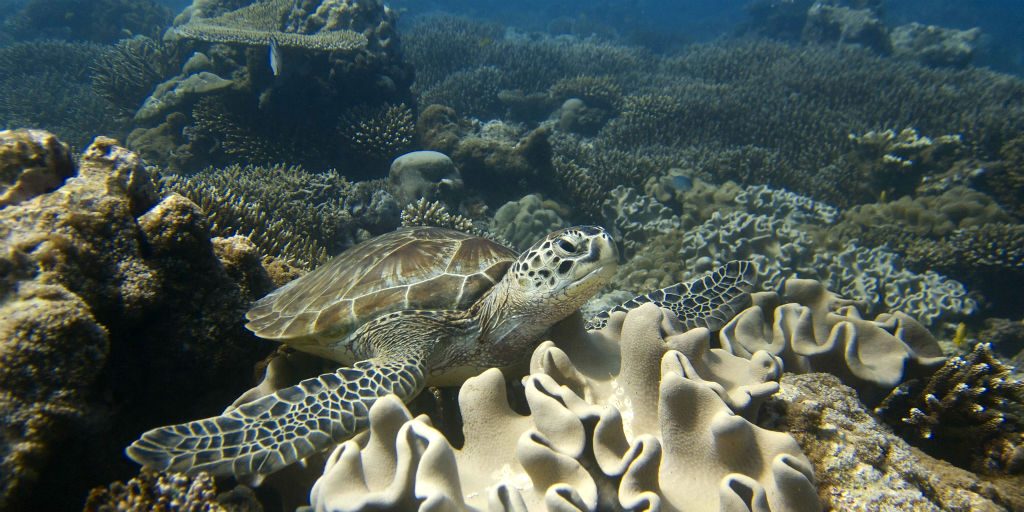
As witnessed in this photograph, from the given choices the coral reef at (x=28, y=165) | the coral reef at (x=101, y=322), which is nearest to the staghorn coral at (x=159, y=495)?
the coral reef at (x=101, y=322)

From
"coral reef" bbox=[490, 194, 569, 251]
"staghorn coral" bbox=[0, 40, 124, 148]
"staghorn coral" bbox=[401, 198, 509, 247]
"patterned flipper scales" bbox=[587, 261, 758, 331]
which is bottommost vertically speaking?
"staghorn coral" bbox=[0, 40, 124, 148]

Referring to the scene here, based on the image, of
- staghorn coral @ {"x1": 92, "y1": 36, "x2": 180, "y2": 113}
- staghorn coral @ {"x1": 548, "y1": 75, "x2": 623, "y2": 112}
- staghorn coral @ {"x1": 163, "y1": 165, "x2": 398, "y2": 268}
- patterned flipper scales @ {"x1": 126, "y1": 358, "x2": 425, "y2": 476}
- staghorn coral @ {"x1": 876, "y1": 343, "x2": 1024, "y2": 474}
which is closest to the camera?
patterned flipper scales @ {"x1": 126, "y1": 358, "x2": 425, "y2": 476}

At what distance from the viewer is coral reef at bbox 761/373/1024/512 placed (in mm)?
1582

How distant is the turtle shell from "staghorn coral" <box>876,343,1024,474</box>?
248cm

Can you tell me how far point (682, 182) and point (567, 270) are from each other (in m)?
6.00

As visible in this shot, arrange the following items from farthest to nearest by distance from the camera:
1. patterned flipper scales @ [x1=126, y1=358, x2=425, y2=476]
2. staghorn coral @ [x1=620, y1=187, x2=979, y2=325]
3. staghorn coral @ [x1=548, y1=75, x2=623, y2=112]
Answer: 1. staghorn coral @ [x1=548, y1=75, x2=623, y2=112]
2. staghorn coral @ [x1=620, y1=187, x2=979, y2=325]
3. patterned flipper scales @ [x1=126, y1=358, x2=425, y2=476]

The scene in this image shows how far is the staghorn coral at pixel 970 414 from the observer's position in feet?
6.70

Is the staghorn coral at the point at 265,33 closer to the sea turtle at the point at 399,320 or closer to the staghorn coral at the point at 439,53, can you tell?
the staghorn coral at the point at 439,53

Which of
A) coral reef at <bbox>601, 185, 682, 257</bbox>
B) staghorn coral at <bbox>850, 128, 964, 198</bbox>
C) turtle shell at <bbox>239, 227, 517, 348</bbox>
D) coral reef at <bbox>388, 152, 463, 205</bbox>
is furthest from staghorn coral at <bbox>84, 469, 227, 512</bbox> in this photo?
staghorn coral at <bbox>850, 128, 964, 198</bbox>

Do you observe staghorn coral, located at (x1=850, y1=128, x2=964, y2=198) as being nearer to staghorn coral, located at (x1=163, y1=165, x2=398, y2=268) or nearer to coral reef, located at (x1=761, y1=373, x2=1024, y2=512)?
coral reef, located at (x1=761, y1=373, x2=1024, y2=512)

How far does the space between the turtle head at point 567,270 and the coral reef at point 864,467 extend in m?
1.03

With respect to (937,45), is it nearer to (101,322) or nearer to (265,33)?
(265,33)

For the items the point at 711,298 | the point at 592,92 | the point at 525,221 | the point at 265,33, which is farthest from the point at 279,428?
the point at 592,92

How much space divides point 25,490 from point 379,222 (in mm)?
5031
